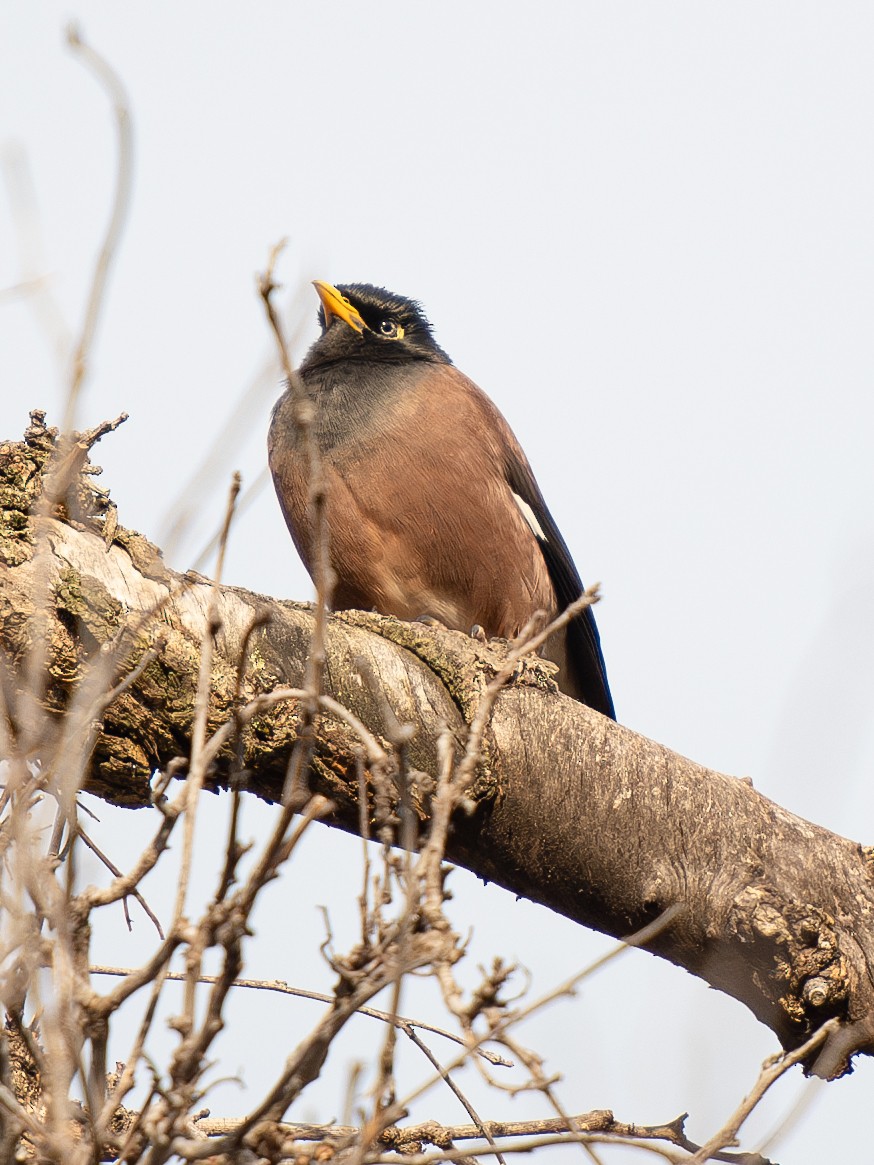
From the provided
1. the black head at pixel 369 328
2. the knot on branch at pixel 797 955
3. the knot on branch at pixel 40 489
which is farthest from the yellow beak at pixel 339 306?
the knot on branch at pixel 797 955

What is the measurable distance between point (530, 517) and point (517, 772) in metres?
2.42

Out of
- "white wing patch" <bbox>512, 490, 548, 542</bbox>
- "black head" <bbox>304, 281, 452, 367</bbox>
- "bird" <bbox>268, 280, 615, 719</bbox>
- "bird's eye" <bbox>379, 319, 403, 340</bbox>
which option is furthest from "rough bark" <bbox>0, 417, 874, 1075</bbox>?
"bird's eye" <bbox>379, 319, 403, 340</bbox>

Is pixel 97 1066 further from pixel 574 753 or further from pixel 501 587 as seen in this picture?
pixel 501 587

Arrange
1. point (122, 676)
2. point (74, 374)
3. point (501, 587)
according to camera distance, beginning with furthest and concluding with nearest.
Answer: point (501, 587) → point (122, 676) → point (74, 374)

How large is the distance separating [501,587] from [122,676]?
2.36 m

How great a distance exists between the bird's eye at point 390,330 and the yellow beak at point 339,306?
Result: 0.30ft

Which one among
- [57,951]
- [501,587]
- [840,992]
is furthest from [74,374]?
[501,587]

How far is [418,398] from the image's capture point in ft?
17.5

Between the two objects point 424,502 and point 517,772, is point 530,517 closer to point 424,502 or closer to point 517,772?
point 424,502

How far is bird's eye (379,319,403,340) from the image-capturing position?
606cm

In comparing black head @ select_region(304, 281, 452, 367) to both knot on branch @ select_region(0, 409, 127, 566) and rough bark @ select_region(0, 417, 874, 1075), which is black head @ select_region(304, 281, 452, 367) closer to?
rough bark @ select_region(0, 417, 874, 1075)

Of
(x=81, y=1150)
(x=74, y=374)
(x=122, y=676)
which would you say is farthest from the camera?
(x=122, y=676)

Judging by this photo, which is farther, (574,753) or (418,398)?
(418,398)

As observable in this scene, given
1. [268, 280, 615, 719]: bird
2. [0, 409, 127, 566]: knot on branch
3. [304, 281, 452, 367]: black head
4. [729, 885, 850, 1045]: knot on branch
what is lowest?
[729, 885, 850, 1045]: knot on branch
